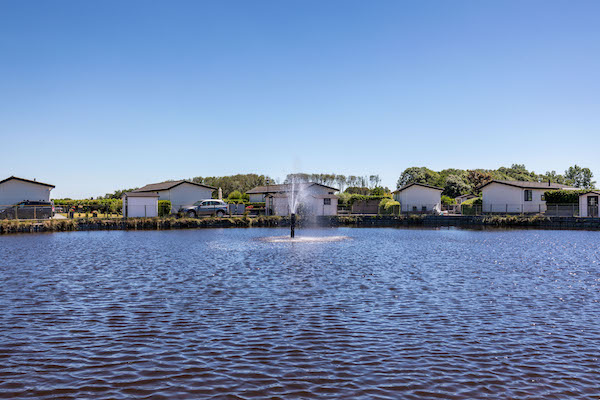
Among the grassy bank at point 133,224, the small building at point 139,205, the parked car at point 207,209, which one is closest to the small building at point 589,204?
the grassy bank at point 133,224

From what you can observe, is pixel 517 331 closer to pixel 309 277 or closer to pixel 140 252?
pixel 309 277

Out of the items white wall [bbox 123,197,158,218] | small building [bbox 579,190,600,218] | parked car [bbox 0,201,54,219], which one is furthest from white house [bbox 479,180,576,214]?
parked car [bbox 0,201,54,219]

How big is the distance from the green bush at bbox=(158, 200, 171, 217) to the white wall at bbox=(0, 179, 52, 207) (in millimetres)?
13478

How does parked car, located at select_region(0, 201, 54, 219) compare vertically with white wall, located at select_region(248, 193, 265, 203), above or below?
below

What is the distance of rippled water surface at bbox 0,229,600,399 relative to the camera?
7.73 meters

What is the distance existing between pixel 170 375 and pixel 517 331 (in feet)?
25.4

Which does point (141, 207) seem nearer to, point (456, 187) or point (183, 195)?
point (183, 195)

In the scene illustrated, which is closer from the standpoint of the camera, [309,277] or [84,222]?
[309,277]

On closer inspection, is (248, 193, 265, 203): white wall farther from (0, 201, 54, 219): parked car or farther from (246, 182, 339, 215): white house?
(0, 201, 54, 219): parked car

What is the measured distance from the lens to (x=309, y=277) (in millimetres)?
18391

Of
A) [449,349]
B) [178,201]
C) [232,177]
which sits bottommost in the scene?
[449,349]

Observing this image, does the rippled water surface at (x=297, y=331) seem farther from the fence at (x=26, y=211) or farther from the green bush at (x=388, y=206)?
the green bush at (x=388, y=206)

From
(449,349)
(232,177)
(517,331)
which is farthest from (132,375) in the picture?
(232,177)

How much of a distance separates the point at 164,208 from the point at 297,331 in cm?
4865
